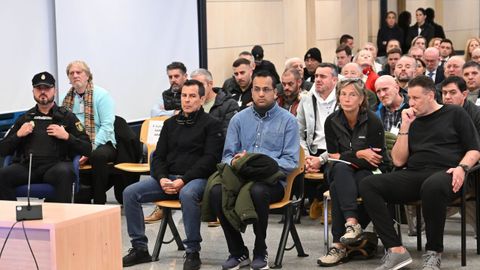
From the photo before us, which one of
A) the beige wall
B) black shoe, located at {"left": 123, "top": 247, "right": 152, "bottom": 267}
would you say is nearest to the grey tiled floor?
black shoe, located at {"left": 123, "top": 247, "right": 152, "bottom": 267}

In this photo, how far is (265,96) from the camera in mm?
5852

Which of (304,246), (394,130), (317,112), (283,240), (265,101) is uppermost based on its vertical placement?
(265,101)

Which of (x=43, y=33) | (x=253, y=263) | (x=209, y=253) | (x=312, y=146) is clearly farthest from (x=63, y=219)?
(x=43, y=33)

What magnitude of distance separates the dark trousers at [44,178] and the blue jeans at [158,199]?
0.76 metres

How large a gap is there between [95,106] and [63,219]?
347cm

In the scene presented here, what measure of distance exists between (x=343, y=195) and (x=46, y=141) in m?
2.29

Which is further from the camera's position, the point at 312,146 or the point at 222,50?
the point at 222,50

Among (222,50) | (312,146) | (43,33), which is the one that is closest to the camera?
(312,146)

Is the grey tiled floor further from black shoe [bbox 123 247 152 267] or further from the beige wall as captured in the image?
the beige wall

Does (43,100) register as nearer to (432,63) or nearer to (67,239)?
(67,239)

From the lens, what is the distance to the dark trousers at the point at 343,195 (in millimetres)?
5570

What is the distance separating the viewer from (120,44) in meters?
8.97

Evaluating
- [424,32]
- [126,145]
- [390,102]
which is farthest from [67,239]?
[424,32]

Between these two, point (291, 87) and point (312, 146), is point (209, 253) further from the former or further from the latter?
point (291, 87)
